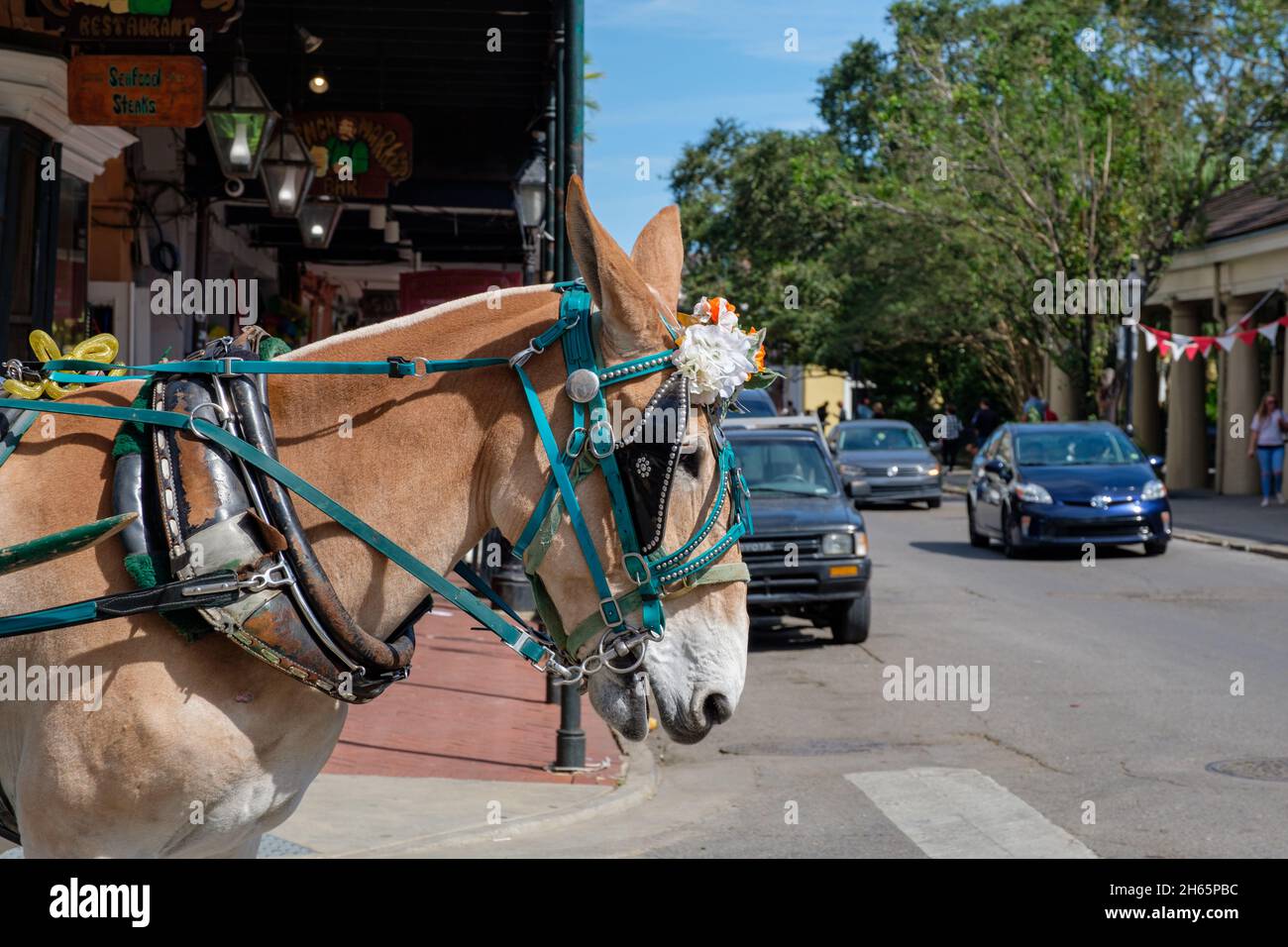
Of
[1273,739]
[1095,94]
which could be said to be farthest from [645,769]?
[1095,94]

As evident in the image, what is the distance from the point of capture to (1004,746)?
29.4 ft

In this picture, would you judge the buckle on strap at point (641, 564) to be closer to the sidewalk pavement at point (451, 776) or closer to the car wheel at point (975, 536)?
the sidewalk pavement at point (451, 776)

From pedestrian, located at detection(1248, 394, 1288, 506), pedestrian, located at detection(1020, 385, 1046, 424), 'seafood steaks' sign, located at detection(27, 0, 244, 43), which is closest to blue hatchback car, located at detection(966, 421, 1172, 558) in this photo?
pedestrian, located at detection(1248, 394, 1288, 506)

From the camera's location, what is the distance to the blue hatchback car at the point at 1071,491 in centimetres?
1883

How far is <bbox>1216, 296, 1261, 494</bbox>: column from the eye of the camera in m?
29.5

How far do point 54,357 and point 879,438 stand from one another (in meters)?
28.2

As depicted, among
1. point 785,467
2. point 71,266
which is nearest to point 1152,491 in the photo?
point 785,467

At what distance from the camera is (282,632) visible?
279 cm

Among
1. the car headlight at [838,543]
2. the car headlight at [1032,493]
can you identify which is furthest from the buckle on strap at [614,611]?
the car headlight at [1032,493]

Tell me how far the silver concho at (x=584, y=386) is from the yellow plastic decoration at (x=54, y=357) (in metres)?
1.09

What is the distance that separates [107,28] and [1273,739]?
25.5ft

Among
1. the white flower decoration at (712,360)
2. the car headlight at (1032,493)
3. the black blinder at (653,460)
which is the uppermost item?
the white flower decoration at (712,360)

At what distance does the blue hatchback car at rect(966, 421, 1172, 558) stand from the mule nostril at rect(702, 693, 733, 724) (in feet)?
54.8

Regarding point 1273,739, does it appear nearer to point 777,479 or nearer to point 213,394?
point 777,479
